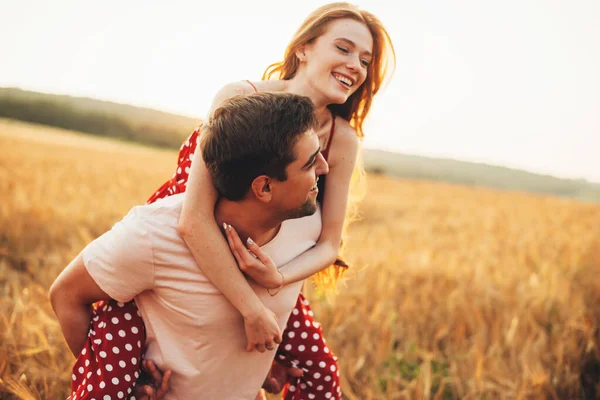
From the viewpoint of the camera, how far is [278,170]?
1.67 meters

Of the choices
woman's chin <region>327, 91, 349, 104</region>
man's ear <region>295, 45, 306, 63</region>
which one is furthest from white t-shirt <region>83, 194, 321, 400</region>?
man's ear <region>295, 45, 306, 63</region>

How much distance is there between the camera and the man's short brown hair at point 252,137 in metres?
1.64

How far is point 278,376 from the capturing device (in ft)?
7.77

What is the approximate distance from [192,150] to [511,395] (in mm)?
1954

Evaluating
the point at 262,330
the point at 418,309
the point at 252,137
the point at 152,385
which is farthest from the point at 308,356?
the point at 418,309

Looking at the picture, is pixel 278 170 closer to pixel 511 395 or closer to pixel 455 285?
pixel 511 395

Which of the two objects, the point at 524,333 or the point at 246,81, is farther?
the point at 524,333

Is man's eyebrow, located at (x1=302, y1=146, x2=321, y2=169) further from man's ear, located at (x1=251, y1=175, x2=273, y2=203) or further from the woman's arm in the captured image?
the woman's arm

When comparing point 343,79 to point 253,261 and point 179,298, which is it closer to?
point 253,261

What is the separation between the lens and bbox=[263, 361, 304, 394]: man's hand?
2.29 metres

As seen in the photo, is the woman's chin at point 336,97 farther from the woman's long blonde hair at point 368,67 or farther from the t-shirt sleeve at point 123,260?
the t-shirt sleeve at point 123,260

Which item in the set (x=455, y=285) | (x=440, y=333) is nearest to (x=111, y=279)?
(x=440, y=333)

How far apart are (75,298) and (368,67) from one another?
53.1 inches

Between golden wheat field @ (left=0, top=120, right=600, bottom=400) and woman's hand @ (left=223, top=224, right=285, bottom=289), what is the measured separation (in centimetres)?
102
